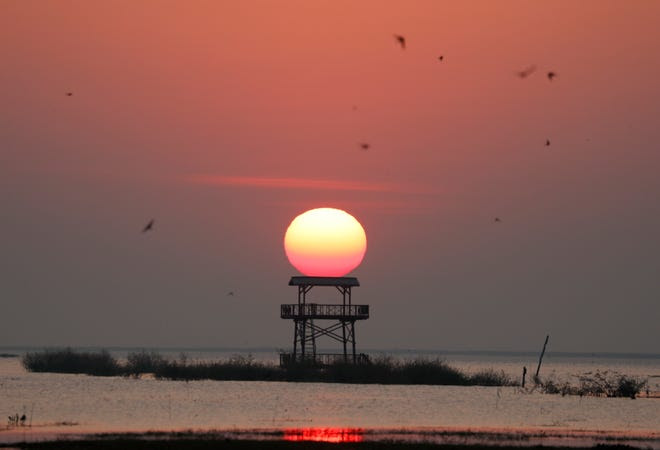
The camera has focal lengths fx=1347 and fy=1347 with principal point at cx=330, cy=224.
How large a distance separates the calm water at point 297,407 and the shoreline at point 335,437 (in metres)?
2.12

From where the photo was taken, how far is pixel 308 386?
93.5 m

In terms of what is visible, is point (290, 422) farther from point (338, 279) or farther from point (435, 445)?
point (338, 279)

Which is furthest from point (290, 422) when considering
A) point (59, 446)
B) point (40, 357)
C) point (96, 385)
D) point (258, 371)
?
point (40, 357)

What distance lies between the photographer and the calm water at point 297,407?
6038cm

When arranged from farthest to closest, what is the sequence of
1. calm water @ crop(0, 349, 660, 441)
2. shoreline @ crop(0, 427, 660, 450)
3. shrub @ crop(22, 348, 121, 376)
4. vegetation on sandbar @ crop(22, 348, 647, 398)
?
shrub @ crop(22, 348, 121, 376)
vegetation on sandbar @ crop(22, 348, 647, 398)
calm water @ crop(0, 349, 660, 441)
shoreline @ crop(0, 427, 660, 450)

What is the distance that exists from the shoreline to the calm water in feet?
6.96

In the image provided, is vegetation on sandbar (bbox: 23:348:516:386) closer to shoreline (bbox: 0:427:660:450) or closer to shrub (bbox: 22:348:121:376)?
shrub (bbox: 22:348:121:376)

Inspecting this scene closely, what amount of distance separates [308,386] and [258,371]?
29.8 ft

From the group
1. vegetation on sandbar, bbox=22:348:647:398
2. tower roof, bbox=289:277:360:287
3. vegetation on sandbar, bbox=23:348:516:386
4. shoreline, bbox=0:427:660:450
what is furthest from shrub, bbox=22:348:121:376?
shoreline, bbox=0:427:660:450

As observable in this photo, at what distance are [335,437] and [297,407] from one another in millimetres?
19840

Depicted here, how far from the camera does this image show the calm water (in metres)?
60.4

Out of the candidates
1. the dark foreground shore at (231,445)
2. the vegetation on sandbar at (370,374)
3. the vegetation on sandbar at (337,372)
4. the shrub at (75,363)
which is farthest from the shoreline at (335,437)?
the shrub at (75,363)

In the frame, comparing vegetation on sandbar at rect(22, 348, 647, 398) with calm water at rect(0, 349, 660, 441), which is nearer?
calm water at rect(0, 349, 660, 441)

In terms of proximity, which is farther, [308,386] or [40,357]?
[40,357]
